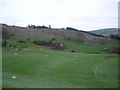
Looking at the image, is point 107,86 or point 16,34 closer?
point 107,86

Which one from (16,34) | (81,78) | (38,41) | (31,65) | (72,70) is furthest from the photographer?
(16,34)

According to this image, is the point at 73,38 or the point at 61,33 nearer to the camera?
the point at 73,38

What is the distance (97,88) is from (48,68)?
11548 mm

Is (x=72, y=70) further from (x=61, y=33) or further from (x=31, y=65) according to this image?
(x=61, y=33)

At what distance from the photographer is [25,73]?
31.1 meters

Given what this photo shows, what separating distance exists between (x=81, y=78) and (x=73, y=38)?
3906 inches

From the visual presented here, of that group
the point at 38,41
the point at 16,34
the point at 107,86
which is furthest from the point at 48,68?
the point at 16,34

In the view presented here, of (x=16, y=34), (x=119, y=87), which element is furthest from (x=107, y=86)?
(x=16, y=34)

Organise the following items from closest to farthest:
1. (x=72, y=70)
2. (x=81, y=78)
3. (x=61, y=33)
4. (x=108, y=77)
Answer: (x=81, y=78), (x=108, y=77), (x=72, y=70), (x=61, y=33)

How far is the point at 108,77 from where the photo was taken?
102 ft

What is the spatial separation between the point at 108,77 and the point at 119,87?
5615 millimetres

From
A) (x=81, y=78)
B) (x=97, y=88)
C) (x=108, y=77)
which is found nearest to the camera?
(x=97, y=88)

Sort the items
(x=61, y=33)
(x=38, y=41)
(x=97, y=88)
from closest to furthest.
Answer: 1. (x=97, y=88)
2. (x=38, y=41)
3. (x=61, y=33)

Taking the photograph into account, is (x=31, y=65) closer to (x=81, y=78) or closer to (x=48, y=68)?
(x=48, y=68)
